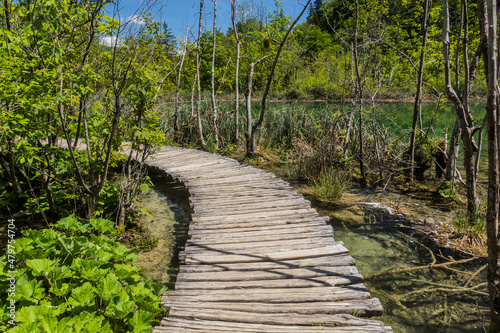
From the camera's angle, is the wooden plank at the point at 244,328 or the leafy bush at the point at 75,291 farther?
the wooden plank at the point at 244,328

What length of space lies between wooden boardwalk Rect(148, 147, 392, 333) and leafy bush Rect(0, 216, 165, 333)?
22 cm

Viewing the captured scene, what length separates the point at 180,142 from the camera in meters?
9.01

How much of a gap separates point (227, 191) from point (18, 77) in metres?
2.63

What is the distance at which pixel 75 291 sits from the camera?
1.82 m

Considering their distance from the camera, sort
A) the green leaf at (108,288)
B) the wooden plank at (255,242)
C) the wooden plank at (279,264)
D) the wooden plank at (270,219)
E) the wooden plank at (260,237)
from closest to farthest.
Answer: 1. the green leaf at (108,288)
2. the wooden plank at (279,264)
3. the wooden plank at (255,242)
4. the wooden plank at (260,237)
5. the wooden plank at (270,219)

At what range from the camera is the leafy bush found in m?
1.60

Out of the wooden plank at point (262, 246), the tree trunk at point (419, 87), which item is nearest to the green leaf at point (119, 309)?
the wooden plank at point (262, 246)

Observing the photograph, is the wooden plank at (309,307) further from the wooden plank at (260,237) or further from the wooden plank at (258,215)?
the wooden plank at (258,215)

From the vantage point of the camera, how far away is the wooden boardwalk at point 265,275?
186 cm

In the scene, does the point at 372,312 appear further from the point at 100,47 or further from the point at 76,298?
the point at 100,47

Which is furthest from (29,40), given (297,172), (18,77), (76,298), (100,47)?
(297,172)

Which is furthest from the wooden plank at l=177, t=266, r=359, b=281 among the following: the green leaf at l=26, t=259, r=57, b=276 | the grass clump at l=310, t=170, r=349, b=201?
the grass clump at l=310, t=170, r=349, b=201

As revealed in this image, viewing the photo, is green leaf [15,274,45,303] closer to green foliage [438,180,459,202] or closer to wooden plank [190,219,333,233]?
wooden plank [190,219,333,233]

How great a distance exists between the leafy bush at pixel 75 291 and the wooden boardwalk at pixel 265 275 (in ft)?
0.73
